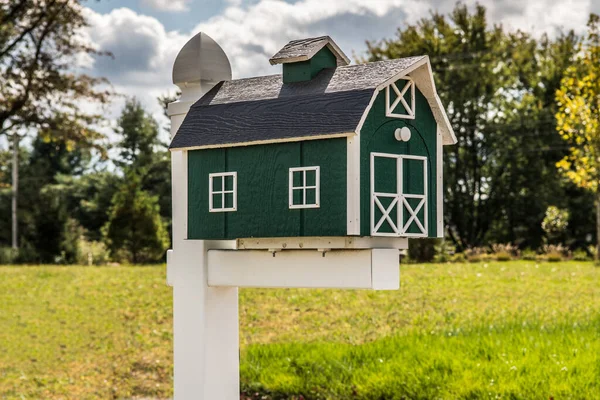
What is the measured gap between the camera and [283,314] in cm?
1062

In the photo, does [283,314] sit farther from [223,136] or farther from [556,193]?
[556,193]

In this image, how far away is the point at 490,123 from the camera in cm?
2895

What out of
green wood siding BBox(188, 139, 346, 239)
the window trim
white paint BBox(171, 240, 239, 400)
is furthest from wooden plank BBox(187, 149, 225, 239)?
the window trim

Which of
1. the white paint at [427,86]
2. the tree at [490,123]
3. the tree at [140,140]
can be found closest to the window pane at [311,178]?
the white paint at [427,86]

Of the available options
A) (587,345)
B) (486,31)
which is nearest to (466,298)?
(587,345)

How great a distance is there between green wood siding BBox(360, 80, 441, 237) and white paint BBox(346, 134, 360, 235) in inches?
1.8

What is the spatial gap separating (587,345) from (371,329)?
3.11 m

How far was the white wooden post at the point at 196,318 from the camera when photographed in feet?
13.1

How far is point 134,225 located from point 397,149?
16.9m

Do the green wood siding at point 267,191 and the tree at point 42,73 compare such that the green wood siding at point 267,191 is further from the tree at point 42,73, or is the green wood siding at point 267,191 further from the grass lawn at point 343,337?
the tree at point 42,73

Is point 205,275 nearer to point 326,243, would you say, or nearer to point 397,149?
point 326,243

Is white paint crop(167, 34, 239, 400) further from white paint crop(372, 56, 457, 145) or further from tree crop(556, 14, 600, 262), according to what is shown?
tree crop(556, 14, 600, 262)

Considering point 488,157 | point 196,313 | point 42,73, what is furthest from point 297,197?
point 488,157

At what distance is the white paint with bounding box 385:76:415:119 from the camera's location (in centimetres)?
351
